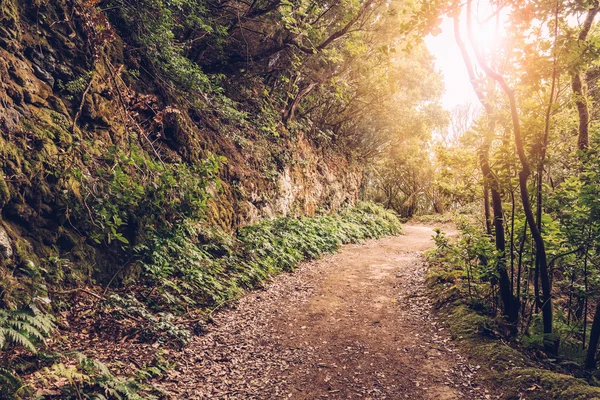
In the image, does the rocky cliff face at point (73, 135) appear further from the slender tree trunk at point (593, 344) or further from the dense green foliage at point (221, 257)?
the slender tree trunk at point (593, 344)

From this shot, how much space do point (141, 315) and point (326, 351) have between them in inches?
113

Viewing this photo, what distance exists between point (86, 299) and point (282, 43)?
883cm

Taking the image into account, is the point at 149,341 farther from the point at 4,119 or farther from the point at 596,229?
the point at 596,229

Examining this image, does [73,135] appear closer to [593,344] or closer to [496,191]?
[496,191]

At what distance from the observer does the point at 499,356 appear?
4.44 m

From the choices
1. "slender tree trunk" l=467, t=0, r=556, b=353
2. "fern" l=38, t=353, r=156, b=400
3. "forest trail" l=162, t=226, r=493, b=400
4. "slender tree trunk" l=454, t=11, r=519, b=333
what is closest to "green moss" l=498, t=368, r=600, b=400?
"forest trail" l=162, t=226, r=493, b=400

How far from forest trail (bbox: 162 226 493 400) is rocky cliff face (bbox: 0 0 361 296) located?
228 cm

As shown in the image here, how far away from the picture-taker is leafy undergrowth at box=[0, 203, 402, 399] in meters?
3.29

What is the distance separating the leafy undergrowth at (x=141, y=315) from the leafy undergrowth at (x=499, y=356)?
13.3 feet

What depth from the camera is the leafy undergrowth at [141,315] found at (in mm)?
3291

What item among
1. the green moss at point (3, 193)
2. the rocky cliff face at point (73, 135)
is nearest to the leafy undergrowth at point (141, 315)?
the rocky cliff face at point (73, 135)

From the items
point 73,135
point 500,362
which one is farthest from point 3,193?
point 500,362

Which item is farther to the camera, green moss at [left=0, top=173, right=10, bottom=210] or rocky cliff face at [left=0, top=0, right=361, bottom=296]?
rocky cliff face at [left=0, top=0, right=361, bottom=296]

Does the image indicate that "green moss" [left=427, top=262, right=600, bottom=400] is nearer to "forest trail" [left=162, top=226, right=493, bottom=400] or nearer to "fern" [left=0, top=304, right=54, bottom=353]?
"forest trail" [left=162, top=226, right=493, bottom=400]
